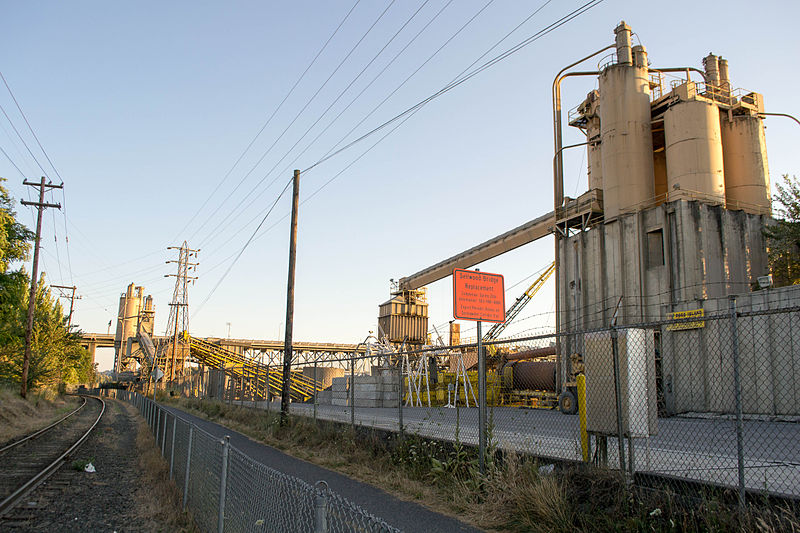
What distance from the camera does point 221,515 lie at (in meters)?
5.20

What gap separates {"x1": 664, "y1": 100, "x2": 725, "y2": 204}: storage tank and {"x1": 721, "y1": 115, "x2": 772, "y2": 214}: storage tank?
8.69ft

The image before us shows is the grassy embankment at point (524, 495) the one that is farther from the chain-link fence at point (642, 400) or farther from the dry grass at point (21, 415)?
the dry grass at point (21, 415)

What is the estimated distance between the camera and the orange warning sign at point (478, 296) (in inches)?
315

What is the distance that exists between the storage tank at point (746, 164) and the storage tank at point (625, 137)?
454 cm

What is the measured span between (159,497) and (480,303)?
21.3 ft

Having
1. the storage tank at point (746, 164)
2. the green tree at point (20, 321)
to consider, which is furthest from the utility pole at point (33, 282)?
the storage tank at point (746, 164)

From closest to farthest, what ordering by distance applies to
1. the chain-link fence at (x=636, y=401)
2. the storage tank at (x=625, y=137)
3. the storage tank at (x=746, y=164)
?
1. the chain-link fence at (x=636, y=401)
2. the storage tank at (x=625, y=137)
3. the storage tank at (x=746, y=164)

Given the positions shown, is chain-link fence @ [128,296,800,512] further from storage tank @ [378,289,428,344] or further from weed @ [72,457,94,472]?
weed @ [72,457,94,472]

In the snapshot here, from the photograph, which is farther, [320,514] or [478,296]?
[478,296]

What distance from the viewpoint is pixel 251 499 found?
5.03 meters

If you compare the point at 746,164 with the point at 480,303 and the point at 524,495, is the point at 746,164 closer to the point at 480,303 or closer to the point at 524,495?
the point at 480,303

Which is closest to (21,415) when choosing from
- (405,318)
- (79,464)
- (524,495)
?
(79,464)

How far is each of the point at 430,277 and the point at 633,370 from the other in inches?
1288

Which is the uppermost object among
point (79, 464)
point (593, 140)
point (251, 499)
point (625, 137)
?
point (593, 140)
